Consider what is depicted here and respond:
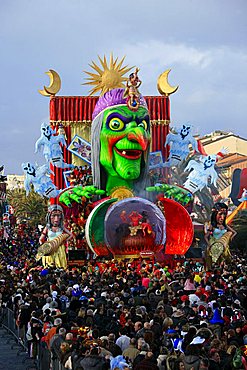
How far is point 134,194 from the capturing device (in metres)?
35.3

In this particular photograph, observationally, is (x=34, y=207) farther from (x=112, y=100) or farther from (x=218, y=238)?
(x=112, y=100)

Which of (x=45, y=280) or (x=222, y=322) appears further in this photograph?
(x=45, y=280)

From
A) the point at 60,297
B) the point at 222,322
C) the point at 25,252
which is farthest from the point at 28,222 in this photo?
the point at 222,322

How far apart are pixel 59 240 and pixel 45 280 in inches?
545

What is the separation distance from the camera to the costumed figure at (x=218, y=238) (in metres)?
34.8

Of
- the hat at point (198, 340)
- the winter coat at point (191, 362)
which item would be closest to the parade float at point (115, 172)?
the hat at point (198, 340)

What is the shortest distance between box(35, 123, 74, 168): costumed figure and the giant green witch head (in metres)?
3.42

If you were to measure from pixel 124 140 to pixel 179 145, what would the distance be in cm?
613

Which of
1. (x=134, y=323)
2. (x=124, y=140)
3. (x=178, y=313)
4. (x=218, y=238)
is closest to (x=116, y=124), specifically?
(x=124, y=140)

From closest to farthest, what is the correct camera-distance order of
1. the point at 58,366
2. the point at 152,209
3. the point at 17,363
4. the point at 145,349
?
the point at 145,349, the point at 58,366, the point at 17,363, the point at 152,209

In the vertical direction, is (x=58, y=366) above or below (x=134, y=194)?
below

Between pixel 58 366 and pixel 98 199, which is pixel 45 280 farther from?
pixel 98 199

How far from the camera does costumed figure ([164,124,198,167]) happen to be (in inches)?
1539

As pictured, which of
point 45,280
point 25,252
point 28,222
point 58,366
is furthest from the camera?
point 28,222
